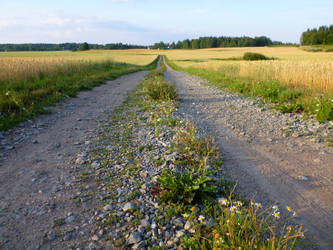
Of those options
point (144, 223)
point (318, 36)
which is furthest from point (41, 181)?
point (318, 36)

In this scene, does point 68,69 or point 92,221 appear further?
point 68,69

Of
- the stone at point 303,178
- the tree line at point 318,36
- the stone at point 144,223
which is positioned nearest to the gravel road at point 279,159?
the stone at point 303,178

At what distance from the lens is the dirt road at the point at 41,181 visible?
2738 mm

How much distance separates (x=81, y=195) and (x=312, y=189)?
3.81m

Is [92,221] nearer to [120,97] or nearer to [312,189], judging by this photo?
[312,189]

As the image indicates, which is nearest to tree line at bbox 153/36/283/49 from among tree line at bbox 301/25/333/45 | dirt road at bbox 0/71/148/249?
tree line at bbox 301/25/333/45

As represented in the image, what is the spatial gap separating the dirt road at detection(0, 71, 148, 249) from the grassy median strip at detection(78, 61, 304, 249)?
1.41ft

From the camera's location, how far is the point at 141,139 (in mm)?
5793

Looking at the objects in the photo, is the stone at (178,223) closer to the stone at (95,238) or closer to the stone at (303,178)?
the stone at (95,238)

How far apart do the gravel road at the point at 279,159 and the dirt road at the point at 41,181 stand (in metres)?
2.74

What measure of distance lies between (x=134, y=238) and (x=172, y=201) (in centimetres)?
79

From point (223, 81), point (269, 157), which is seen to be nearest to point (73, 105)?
point (269, 157)

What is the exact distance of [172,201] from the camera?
322 centimetres

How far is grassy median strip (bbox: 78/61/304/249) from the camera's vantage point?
240 centimetres
